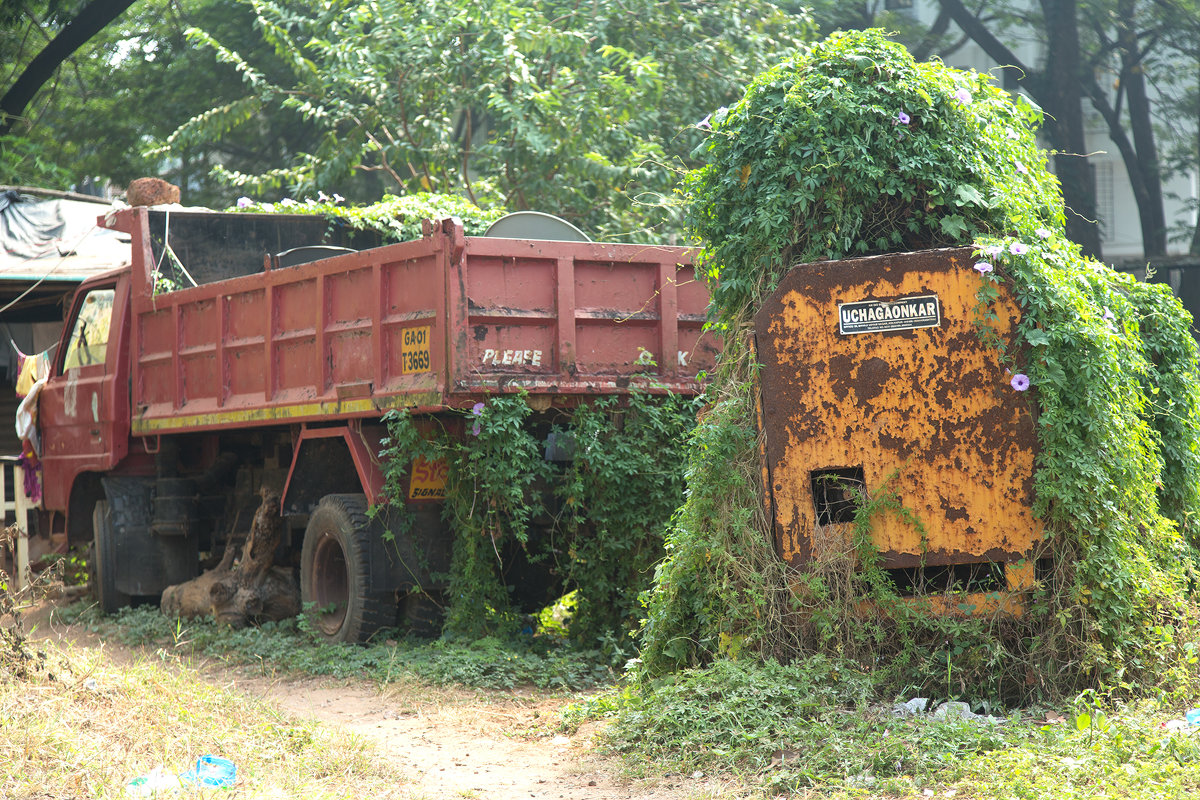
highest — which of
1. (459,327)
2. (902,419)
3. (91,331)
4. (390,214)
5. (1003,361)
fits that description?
(390,214)

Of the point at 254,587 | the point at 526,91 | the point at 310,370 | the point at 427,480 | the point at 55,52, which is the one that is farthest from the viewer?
the point at 55,52

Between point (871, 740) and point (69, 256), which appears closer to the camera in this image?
point (871, 740)

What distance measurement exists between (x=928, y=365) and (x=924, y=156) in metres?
1.00

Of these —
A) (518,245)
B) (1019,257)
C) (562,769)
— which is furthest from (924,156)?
(562,769)

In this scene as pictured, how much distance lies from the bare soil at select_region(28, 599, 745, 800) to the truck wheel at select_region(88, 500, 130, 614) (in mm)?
2657

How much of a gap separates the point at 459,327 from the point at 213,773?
2.84 meters

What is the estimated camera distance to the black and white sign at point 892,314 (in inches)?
199

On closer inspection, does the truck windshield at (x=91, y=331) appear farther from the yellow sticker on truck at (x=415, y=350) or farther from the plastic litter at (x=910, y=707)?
the plastic litter at (x=910, y=707)

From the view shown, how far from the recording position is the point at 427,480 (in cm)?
723

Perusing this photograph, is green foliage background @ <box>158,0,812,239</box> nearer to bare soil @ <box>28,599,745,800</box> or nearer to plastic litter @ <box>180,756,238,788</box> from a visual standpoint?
bare soil @ <box>28,599,745,800</box>

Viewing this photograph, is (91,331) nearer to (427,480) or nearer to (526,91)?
(427,480)

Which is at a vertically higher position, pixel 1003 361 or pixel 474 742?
pixel 1003 361

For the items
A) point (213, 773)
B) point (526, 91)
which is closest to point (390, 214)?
point (526, 91)

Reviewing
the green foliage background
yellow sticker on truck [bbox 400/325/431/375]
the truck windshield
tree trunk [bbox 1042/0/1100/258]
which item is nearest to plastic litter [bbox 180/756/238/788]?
yellow sticker on truck [bbox 400/325/431/375]
